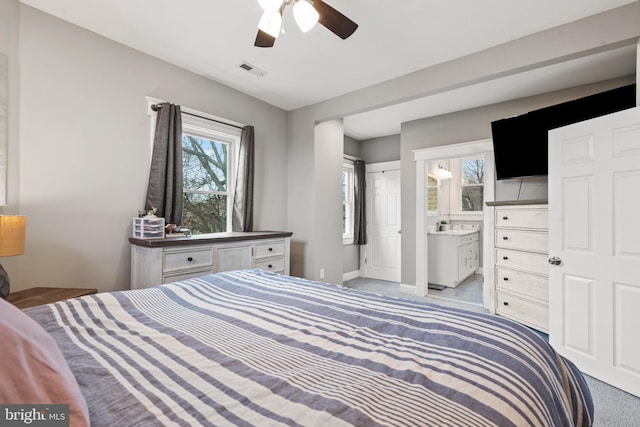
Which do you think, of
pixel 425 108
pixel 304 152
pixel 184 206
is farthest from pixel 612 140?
pixel 184 206

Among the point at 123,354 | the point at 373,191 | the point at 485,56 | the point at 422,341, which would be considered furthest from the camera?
the point at 373,191

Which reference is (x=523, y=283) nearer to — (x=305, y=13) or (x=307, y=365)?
(x=307, y=365)

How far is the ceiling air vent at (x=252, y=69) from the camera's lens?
279 cm

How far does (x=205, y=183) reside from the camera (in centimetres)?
318

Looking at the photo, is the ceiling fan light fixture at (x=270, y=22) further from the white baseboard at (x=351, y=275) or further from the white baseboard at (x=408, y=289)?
the white baseboard at (x=351, y=275)

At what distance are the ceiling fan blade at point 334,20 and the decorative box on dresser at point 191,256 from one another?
1898 mm

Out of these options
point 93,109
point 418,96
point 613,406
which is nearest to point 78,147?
point 93,109

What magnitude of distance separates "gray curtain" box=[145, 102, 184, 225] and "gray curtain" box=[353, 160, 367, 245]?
130 inches

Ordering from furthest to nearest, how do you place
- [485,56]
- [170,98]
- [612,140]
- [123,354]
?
[170,98] < [485,56] < [612,140] < [123,354]

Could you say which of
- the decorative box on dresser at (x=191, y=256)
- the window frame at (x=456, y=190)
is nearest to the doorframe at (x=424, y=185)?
the window frame at (x=456, y=190)

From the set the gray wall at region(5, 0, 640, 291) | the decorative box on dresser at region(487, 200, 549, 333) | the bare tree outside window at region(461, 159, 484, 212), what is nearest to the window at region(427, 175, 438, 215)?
the bare tree outside window at region(461, 159, 484, 212)

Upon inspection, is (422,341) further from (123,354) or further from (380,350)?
(123,354)

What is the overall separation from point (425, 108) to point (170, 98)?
3.20m

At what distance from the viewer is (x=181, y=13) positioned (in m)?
2.07
